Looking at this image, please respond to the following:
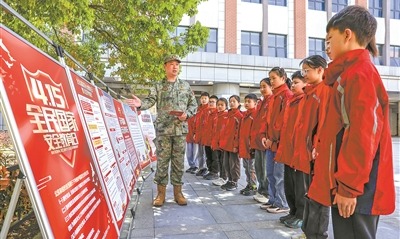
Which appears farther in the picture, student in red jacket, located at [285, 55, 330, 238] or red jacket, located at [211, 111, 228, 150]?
red jacket, located at [211, 111, 228, 150]

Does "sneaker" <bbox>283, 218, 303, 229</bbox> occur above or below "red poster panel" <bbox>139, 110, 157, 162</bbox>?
below

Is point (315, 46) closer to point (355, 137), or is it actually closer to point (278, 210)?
point (278, 210)

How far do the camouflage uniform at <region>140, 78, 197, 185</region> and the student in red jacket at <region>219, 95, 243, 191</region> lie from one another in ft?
4.46

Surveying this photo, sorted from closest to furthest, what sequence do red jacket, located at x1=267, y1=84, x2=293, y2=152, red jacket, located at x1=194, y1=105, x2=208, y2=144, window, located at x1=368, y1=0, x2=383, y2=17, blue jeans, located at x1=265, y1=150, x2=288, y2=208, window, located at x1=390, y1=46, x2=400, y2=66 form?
red jacket, located at x1=267, y1=84, x2=293, y2=152 < blue jeans, located at x1=265, y1=150, x2=288, y2=208 < red jacket, located at x1=194, y1=105, x2=208, y2=144 < window, located at x1=390, y1=46, x2=400, y2=66 < window, located at x1=368, y1=0, x2=383, y2=17

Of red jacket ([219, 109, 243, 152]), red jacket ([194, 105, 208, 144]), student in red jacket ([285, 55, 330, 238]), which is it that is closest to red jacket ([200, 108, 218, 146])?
red jacket ([194, 105, 208, 144])

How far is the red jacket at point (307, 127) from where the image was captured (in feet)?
9.65

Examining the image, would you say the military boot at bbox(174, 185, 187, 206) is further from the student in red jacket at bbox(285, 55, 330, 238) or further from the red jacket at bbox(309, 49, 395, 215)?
the red jacket at bbox(309, 49, 395, 215)

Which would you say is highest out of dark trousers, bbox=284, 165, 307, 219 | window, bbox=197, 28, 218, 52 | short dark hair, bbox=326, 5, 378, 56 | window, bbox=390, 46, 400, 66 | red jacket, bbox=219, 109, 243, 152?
window, bbox=197, 28, 218, 52

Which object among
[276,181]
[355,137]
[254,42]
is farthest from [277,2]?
[355,137]

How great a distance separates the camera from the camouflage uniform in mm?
4734

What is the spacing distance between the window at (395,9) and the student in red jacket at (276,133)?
2723cm

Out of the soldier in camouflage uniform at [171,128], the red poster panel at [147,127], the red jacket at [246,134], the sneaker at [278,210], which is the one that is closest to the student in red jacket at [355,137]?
the sneaker at [278,210]

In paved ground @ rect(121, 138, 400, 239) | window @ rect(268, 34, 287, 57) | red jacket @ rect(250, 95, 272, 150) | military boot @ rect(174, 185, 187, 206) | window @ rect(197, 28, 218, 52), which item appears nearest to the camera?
paved ground @ rect(121, 138, 400, 239)

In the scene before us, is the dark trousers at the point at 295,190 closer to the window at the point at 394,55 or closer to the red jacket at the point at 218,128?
the red jacket at the point at 218,128
